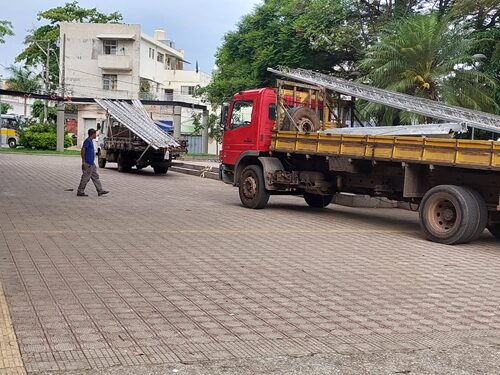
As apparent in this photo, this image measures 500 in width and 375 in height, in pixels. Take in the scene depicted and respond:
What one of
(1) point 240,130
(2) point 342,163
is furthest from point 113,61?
(2) point 342,163

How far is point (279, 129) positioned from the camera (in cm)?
1426

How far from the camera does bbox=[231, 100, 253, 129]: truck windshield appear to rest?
14.8 m

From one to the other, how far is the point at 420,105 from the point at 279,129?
10.6ft

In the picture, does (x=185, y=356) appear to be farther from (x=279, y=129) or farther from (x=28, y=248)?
(x=279, y=129)

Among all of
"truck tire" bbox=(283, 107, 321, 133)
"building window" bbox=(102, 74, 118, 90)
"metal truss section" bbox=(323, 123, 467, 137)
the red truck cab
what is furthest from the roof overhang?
"metal truss section" bbox=(323, 123, 467, 137)

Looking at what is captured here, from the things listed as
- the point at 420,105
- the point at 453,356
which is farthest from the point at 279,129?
the point at 453,356

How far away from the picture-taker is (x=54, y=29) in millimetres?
59031

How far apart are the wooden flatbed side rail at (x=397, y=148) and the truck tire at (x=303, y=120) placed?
0.35m

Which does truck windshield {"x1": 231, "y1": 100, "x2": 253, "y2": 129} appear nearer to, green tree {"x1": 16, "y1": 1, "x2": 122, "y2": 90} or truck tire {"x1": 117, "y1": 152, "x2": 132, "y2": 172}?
truck tire {"x1": 117, "y1": 152, "x2": 132, "y2": 172}

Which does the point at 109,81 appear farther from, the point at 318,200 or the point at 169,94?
the point at 318,200

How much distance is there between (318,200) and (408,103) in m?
3.69

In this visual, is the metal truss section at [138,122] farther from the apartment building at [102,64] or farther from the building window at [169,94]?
the building window at [169,94]

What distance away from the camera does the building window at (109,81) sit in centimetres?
5516

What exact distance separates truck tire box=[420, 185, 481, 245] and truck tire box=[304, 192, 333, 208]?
4.77 meters
